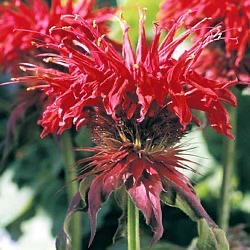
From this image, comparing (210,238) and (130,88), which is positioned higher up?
(130,88)

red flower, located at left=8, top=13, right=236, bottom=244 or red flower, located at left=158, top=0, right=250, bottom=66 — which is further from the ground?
red flower, located at left=158, top=0, right=250, bottom=66

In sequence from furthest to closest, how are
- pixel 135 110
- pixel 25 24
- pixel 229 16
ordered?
pixel 25 24 → pixel 229 16 → pixel 135 110

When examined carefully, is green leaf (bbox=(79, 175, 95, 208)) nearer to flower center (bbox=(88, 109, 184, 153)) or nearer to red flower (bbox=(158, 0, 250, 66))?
flower center (bbox=(88, 109, 184, 153))

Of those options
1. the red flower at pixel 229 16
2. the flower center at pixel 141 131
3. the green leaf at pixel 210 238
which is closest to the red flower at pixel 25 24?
the red flower at pixel 229 16

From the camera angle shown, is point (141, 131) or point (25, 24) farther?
point (25, 24)

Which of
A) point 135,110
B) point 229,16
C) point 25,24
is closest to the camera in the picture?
point 135,110

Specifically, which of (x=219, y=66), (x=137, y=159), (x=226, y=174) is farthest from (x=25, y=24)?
(x=137, y=159)

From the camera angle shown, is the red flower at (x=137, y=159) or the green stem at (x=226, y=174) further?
the green stem at (x=226, y=174)

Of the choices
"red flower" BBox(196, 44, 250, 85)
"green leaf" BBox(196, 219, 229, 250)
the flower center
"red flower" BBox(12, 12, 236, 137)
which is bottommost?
"green leaf" BBox(196, 219, 229, 250)

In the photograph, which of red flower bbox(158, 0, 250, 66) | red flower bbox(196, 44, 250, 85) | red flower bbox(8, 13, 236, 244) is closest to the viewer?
red flower bbox(8, 13, 236, 244)

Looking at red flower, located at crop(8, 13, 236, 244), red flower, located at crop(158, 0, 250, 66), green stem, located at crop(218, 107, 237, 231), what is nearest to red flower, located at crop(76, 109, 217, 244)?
red flower, located at crop(8, 13, 236, 244)

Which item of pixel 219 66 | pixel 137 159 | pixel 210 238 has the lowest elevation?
pixel 210 238

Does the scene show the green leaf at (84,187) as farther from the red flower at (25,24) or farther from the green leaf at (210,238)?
the red flower at (25,24)

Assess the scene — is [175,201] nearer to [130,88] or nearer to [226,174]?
[130,88]
